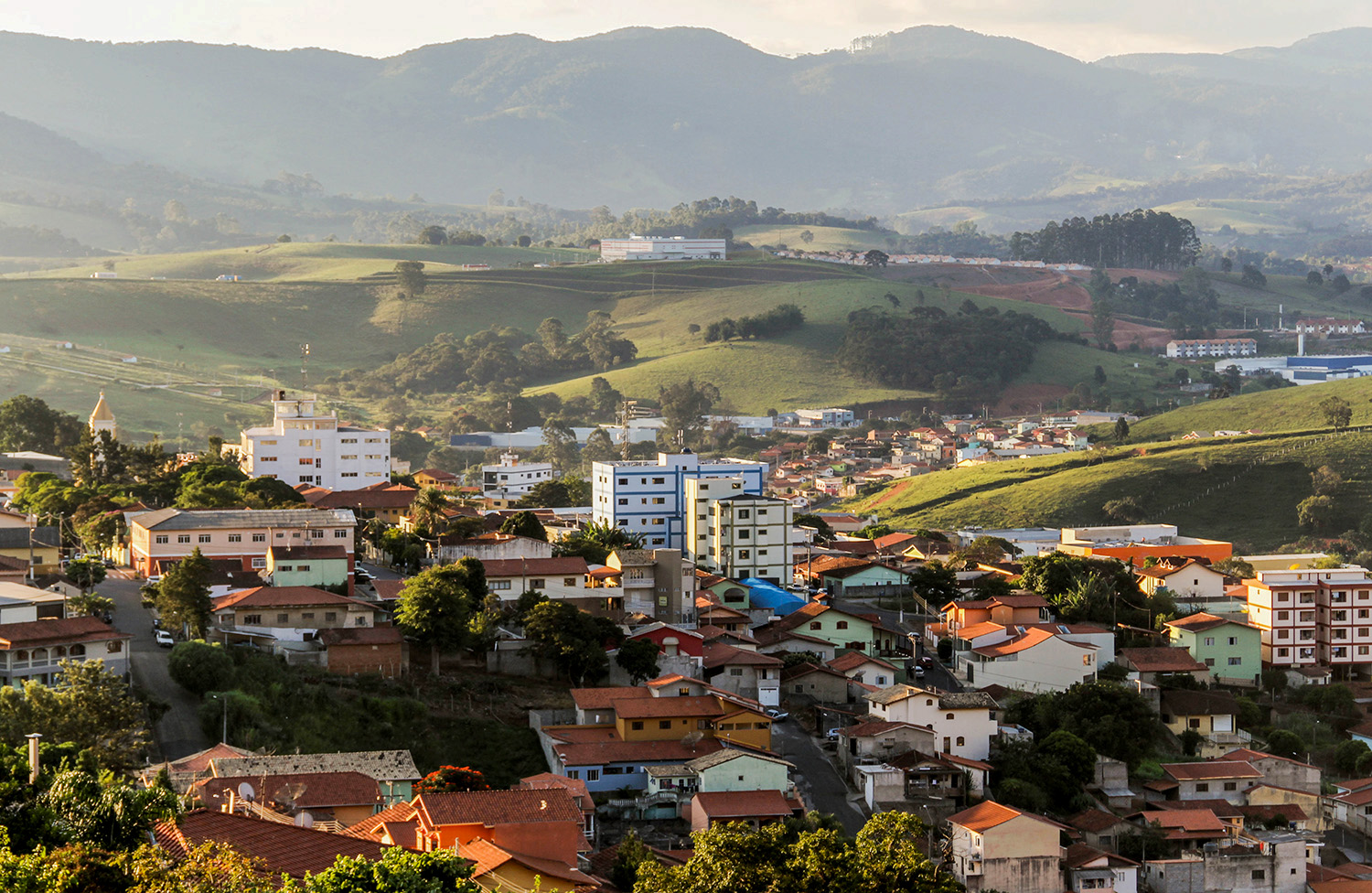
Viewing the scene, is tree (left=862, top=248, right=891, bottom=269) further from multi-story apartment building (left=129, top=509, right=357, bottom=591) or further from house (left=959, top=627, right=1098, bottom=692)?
multi-story apartment building (left=129, top=509, right=357, bottom=591)

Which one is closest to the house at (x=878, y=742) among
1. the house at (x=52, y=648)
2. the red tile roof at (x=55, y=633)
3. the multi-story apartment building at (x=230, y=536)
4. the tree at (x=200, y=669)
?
the tree at (x=200, y=669)

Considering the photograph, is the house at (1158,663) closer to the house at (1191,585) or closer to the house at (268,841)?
the house at (1191,585)

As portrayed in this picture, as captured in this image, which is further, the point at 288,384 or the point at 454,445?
the point at 288,384

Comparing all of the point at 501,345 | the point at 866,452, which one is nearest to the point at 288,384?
the point at 501,345

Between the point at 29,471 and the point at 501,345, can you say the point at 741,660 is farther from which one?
the point at 501,345

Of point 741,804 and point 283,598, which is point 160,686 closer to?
point 283,598
